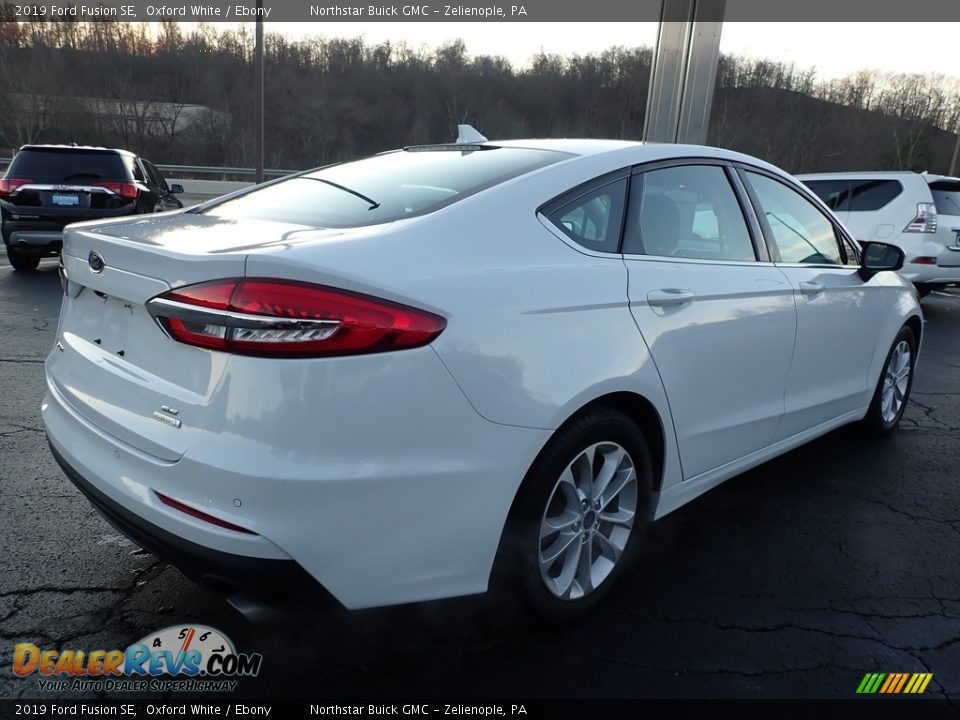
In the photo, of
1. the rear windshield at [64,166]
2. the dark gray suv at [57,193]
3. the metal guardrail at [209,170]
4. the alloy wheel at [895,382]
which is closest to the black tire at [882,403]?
the alloy wheel at [895,382]

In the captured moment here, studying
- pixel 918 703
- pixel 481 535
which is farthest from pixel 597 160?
pixel 918 703

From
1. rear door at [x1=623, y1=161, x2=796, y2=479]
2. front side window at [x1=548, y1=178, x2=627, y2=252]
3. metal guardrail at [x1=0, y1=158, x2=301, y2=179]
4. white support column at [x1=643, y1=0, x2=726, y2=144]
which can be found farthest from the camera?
metal guardrail at [x1=0, y1=158, x2=301, y2=179]

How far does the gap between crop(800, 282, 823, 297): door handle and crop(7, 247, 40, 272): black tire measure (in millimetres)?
9828

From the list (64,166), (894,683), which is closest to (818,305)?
(894,683)

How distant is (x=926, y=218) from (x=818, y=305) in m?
7.46

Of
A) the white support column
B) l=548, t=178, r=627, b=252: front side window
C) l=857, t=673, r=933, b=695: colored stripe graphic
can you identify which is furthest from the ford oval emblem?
the white support column

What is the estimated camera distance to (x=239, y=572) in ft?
5.38

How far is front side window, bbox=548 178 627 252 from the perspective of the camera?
2.26 meters

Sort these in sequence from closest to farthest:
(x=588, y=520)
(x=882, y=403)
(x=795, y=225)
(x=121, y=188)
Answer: (x=588, y=520) → (x=795, y=225) → (x=882, y=403) → (x=121, y=188)

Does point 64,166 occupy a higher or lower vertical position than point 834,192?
lower

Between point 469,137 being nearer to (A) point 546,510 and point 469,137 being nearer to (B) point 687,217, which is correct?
(B) point 687,217

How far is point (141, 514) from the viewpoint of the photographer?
1788mm

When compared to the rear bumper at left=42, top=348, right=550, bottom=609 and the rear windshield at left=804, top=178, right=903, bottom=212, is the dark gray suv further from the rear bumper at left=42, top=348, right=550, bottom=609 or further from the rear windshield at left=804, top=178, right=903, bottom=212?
the rear windshield at left=804, top=178, right=903, bottom=212

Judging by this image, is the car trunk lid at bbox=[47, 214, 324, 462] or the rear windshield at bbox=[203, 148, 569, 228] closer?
Result: the car trunk lid at bbox=[47, 214, 324, 462]
